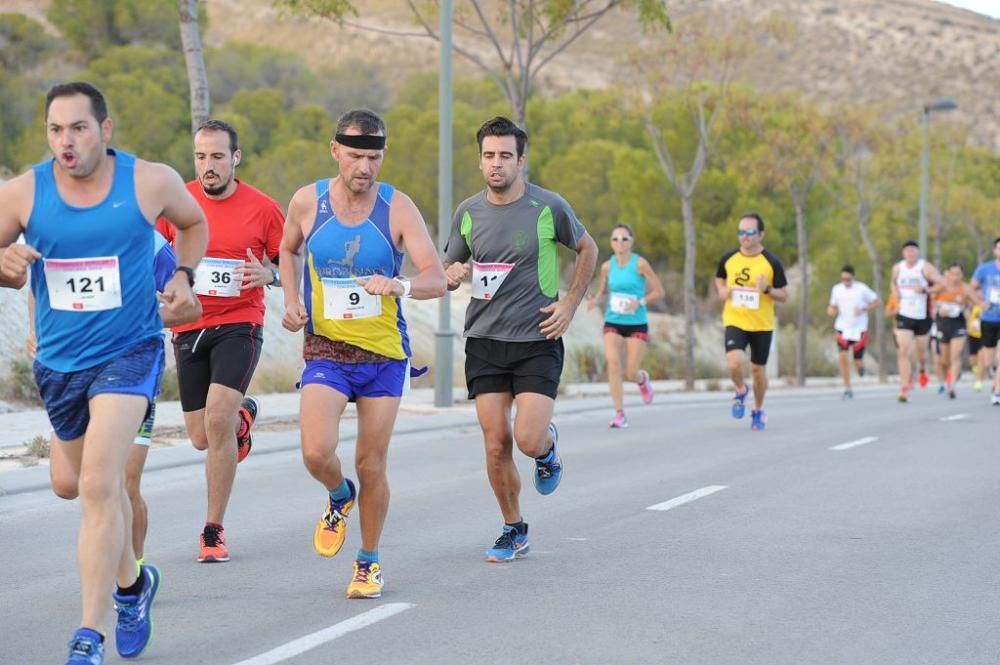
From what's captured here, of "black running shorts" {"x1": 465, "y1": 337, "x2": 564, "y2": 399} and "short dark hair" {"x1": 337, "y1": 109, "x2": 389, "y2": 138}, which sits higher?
"short dark hair" {"x1": 337, "y1": 109, "x2": 389, "y2": 138}

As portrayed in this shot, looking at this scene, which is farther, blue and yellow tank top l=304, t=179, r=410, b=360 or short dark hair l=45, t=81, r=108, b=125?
blue and yellow tank top l=304, t=179, r=410, b=360

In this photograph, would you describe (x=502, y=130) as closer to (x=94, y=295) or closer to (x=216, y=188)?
(x=216, y=188)

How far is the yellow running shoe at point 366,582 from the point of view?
24.6 feet

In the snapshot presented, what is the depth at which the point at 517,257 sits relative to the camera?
8578mm

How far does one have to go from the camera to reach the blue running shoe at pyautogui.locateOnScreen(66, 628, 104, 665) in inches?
224

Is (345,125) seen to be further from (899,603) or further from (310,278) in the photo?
(899,603)

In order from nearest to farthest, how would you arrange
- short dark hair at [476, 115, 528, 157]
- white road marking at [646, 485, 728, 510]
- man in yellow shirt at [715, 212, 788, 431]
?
short dark hair at [476, 115, 528, 157] < white road marking at [646, 485, 728, 510] < man in yellow shirt at [715, 212, 788, 431]

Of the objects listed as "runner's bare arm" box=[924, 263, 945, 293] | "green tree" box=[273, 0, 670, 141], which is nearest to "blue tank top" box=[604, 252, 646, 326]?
"green tree" box=[273, 0, 670, 141]

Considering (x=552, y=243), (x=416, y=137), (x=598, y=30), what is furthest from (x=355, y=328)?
(x=598, y=30)

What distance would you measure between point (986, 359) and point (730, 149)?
20.8m

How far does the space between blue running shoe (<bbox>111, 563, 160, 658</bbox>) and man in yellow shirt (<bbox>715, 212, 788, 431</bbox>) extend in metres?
11.1

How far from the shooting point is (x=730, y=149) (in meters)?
48.2

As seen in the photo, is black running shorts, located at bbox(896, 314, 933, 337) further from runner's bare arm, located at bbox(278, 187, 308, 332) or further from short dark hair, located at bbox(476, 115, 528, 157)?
runner's bare arm, located at bbox(278, 187, 308, 332)

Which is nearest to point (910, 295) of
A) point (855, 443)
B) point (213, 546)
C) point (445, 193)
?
point (445, 193)
